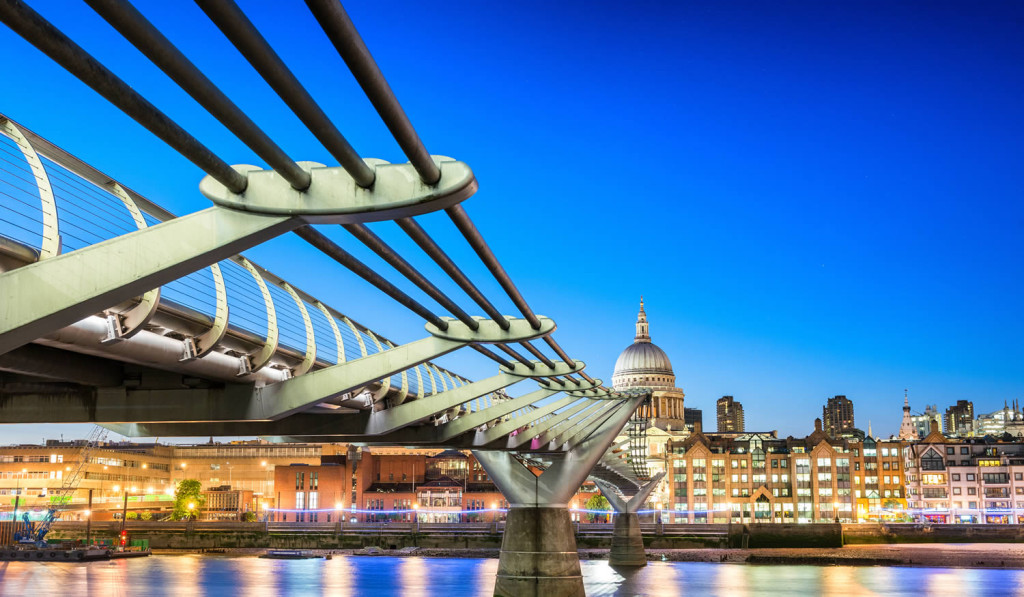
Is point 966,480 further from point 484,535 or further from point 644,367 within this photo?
point 484,535

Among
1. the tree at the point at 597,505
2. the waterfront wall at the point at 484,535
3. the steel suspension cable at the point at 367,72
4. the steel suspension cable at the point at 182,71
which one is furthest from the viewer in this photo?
the tree at the point at 597,505

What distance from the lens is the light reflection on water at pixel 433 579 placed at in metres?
55.6

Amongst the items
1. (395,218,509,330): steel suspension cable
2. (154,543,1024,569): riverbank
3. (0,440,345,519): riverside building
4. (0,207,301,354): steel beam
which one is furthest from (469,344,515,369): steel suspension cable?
(0,440,345,519): riverside building

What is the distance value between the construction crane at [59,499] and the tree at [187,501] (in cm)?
1125

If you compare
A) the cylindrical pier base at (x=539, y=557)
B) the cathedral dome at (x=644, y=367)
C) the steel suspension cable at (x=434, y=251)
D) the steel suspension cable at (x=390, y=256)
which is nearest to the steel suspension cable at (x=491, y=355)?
the steel suspension cable at (x=390, y=256)

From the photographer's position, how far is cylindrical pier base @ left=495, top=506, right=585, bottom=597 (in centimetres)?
4038

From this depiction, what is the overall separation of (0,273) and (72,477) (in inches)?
4938

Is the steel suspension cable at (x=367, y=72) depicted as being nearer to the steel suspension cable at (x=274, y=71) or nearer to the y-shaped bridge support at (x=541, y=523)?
the steel suspension cable at (x=274, y=71)

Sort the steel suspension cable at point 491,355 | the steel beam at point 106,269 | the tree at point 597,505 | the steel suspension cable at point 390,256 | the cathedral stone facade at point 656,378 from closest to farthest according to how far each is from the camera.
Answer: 1. the steel beam at point 106,269
2. the steel suspension cable at point 390,256
3. the steel suspension cable at point 491,355
4. the tree at point 597,505
5. the cathedral stone facade at point 656,378

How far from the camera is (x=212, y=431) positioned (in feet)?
87.0

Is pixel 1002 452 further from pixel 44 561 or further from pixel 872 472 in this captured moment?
pixel 44 561

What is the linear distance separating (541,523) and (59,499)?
3443 inches

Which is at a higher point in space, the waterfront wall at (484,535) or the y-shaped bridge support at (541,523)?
the y-shaped bridge support at (541,523)

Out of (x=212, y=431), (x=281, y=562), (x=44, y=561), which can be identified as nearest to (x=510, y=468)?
(x=212, y=431)
